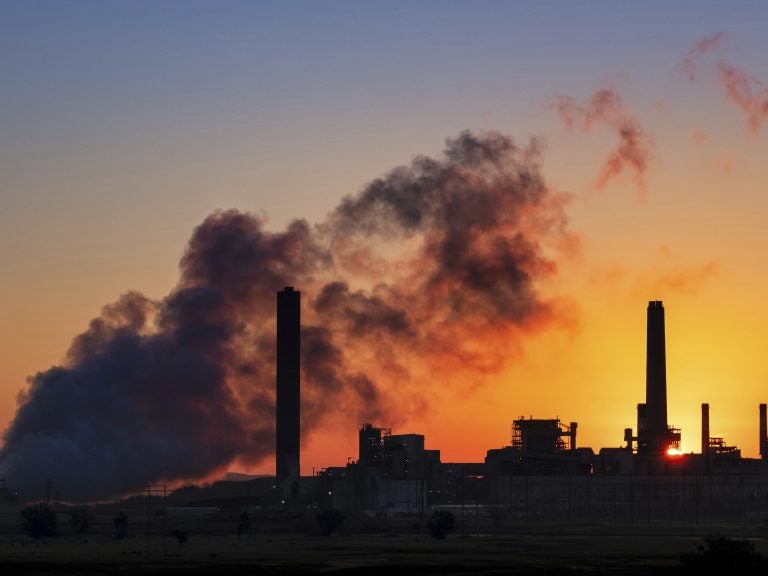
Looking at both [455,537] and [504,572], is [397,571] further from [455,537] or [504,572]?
[455,537]

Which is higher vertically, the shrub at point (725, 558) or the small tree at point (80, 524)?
the shrub at point (725, 558)

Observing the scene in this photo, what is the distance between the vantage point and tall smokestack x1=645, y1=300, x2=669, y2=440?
7549 inches

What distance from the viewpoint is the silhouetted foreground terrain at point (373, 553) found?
295ft

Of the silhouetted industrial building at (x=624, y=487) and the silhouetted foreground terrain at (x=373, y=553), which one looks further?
the silhouetted industrial building at (x=624, y=487)

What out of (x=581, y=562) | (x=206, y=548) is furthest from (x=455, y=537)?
(x=581, y=562)

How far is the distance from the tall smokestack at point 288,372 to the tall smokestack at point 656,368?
47.9 metres

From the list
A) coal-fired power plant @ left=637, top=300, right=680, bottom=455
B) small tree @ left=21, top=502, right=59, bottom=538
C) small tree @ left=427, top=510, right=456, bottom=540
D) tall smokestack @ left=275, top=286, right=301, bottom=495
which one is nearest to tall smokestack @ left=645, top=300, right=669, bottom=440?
coal-fired power plant @ left=637, top=300, right=680, bottom=455

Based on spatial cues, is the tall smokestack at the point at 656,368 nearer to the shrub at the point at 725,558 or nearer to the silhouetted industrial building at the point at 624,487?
the silhouetted industrial building at the point at 624,487

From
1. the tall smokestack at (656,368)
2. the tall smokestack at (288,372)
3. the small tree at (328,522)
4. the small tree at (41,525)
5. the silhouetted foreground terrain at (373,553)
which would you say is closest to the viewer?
the silhouetted foreground terrain at (373,553)

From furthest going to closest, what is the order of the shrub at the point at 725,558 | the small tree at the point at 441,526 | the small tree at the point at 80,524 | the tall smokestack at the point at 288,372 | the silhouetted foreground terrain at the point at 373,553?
the tall smokestack at the point at 288,372 < the small tree at the point at 80,524 < the small tree at the point at 441,526 < the silhouetted foreground terrain at the point at 373,553 < the shrub at the point at 725,558

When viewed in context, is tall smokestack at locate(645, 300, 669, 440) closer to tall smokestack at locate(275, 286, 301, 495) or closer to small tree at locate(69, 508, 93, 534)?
tall smokestack at locate(275, 286, 301, 495)

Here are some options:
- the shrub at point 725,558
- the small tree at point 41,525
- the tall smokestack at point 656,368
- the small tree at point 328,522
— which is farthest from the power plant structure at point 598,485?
the shrub at point 725,558

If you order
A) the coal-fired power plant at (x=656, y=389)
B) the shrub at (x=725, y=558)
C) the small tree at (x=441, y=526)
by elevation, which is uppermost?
the coal-fired power plant at (x=656, y=389)

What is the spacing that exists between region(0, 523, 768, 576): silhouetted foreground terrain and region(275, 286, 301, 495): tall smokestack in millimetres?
37222
